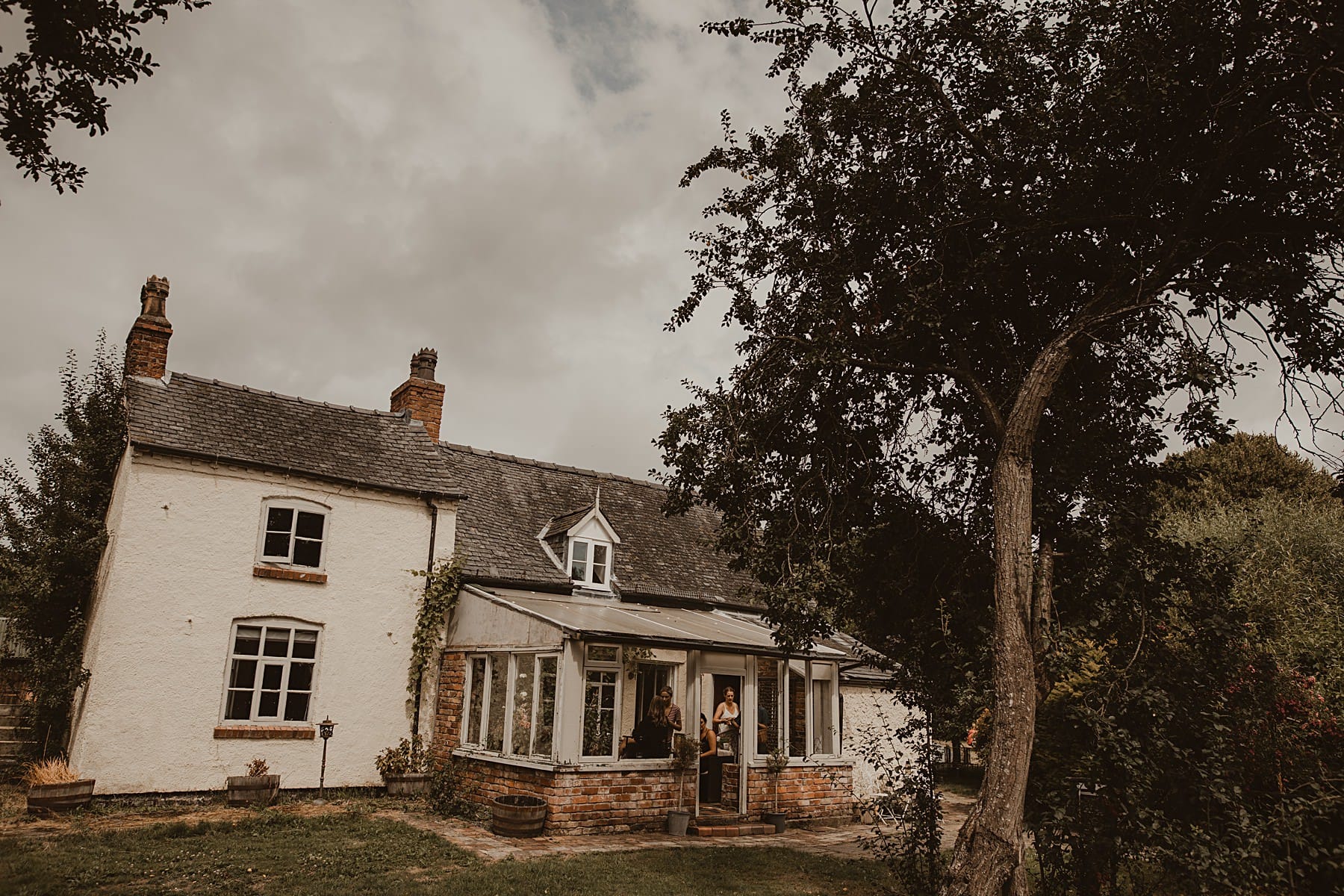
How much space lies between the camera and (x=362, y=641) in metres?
15.4

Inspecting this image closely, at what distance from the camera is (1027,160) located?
8.82 meters

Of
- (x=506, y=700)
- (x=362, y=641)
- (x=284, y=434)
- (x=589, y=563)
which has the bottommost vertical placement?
(x=506, y=700)

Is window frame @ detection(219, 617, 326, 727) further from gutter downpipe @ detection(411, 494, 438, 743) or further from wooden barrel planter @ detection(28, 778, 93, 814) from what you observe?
wooden barrel planter @ detection(28, 778, 93, 814)

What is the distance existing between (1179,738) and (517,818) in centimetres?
827

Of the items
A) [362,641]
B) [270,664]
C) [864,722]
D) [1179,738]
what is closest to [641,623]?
[362,641]

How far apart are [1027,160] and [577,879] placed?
9114 mm

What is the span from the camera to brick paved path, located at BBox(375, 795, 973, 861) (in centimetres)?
1115

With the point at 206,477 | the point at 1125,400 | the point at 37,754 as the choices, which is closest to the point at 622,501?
the point at 206,477

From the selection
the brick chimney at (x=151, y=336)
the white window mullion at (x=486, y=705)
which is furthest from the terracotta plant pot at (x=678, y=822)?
the brick chimney at (x=151, y=336)

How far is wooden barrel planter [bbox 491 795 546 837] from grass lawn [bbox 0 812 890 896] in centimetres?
97

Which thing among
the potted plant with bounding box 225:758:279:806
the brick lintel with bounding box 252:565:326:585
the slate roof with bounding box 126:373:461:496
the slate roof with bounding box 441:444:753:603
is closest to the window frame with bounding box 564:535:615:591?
the slate roof with bounding box 441:444:753:603

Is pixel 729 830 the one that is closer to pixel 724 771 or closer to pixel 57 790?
pixel 724 771

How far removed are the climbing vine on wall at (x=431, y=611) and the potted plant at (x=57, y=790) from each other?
500 centimetres

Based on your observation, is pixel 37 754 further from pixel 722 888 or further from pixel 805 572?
pixel 805 572
